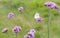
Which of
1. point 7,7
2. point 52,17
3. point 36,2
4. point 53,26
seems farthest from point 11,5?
point 53,26

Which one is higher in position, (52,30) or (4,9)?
(4,9)

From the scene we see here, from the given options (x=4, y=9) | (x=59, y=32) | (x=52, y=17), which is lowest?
(x=59, y=32)

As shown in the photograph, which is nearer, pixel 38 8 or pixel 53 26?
pixel 53 26

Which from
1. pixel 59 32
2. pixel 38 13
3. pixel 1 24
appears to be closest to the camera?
pixel 59 32

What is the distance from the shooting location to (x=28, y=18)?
107 inches

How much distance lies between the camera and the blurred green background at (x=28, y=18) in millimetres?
2343

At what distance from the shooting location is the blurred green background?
2343 mm

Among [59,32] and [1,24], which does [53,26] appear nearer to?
[59,32]

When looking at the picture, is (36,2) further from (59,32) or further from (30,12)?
(59,32)

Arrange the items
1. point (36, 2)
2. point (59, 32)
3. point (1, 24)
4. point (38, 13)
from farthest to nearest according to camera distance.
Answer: point (36, 2), point (38, 13), point (1, 24), point (59, 32)

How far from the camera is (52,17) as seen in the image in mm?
2740

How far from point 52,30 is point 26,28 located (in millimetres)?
325

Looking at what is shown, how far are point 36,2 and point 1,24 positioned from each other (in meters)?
0.75

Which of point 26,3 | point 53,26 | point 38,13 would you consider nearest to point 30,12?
point 38,13
